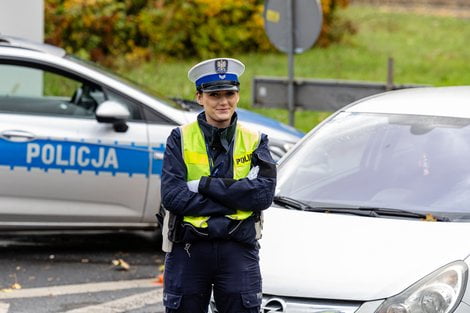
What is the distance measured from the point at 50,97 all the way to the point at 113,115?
970 mm

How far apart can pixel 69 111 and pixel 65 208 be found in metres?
0.74

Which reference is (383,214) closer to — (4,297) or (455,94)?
(455,94)

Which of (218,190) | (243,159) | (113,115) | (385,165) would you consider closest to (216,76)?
(243,159)

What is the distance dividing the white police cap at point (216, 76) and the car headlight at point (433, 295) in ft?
3.70

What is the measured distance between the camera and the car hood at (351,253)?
204 inches

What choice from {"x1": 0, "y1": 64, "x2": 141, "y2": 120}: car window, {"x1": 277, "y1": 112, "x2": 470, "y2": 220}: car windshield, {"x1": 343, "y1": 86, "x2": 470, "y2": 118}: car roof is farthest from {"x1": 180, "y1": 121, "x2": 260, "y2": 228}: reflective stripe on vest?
{"x1": 0, "y1": 64, "x2": 141, "y2": 120}: car window

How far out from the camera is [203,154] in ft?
17.0

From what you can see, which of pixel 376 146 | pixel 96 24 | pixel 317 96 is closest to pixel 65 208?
pixel 376 146

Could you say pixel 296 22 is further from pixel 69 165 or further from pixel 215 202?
pixel 215 202

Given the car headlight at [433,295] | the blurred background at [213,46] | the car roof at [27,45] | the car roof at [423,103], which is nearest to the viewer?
the car headlight at [433,295]

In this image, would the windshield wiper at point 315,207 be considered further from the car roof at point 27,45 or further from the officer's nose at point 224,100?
→ the car roof at point 27,45

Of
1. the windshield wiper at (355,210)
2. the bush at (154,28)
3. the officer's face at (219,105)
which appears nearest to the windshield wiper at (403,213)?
the windshield wiper at (355,210)

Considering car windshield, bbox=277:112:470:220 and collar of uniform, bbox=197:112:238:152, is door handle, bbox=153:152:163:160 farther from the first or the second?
collar of uniform, bbox=197:112:238:152

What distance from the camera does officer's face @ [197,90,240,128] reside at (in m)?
5.14
